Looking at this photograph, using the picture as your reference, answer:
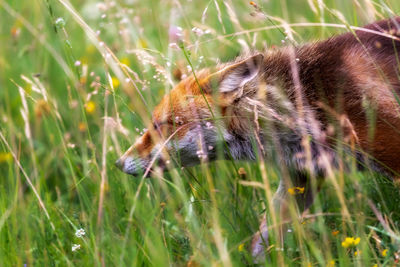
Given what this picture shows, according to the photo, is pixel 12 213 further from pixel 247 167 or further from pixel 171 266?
pixel 247 167

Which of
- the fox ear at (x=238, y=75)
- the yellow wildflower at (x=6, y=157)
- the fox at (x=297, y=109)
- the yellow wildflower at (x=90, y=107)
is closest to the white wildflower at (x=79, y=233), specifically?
the fox at (x=297, y=109)

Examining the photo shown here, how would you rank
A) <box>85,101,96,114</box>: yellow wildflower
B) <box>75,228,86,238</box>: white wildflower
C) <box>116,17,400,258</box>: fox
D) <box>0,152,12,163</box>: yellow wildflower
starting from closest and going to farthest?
<box>75,228,86,238</box>: white wildflower, <box>116,17,400,258</box>: fox, <box>0,152,12,163</box>: yellow wildflower, <box>85,101,96,114</box>: yellow wildflower

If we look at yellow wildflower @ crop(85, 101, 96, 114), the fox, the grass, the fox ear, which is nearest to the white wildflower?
the grass

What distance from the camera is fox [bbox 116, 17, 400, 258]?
11.7 ft

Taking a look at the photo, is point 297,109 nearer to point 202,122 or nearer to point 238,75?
point 238,75

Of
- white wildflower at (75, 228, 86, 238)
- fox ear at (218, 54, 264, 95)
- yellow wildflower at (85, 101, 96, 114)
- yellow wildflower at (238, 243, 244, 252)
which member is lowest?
yellow wildflower at (238, 243, 244, 252)

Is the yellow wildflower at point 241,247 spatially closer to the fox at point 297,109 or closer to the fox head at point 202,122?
the fox at point 297,109

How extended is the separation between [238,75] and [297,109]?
46cm

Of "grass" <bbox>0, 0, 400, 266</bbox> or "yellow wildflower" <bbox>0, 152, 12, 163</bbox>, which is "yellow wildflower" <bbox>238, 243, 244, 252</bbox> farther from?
"yellow wildflower" <bbox>0, 152, 12, 163</bbox>

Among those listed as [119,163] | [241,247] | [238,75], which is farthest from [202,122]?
[241,247]

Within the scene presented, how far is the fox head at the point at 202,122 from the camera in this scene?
12.6 ft

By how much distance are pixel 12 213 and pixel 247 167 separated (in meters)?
1.61

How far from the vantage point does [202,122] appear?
401 cm

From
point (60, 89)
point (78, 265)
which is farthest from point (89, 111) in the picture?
point (78, 265)
